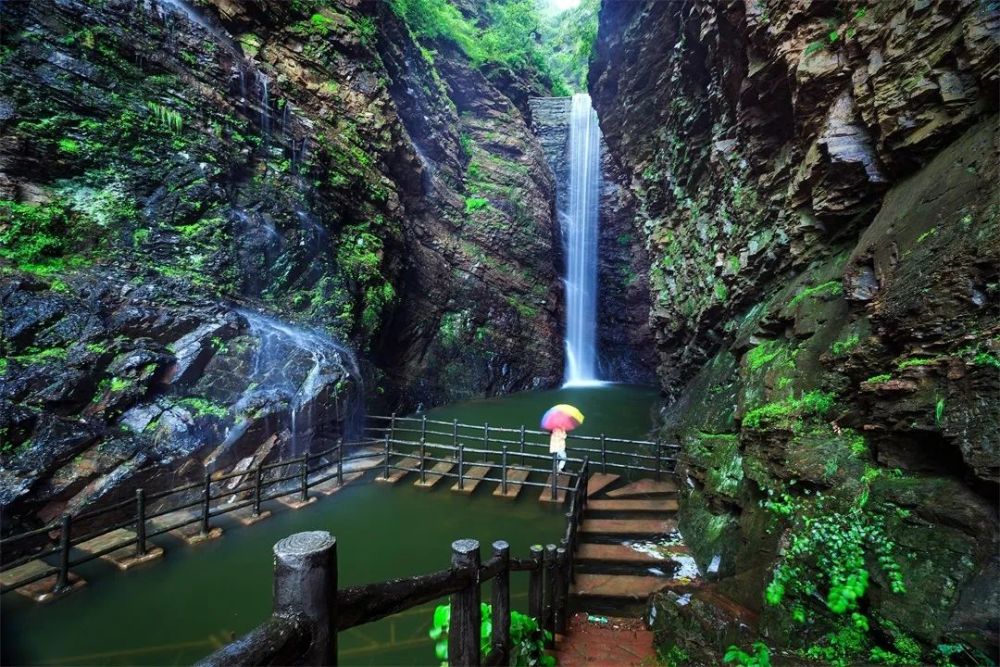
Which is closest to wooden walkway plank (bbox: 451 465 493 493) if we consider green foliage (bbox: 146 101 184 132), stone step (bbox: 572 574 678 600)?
stone step (bbox: 572 574 678 600)

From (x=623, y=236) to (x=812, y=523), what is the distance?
25.0 metres

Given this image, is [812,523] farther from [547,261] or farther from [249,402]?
[547,261]

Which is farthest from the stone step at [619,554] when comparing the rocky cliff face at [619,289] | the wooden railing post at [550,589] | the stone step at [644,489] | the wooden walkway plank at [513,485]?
the rocky cliff face at [619,289]

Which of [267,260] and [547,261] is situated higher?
[547,261]

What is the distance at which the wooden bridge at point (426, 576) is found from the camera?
76.6 inches

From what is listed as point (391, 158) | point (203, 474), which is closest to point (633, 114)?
point (391, 158)

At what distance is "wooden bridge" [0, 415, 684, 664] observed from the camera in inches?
76.6

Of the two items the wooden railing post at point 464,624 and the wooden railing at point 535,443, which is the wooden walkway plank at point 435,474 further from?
the wooden railing post at point 464,624

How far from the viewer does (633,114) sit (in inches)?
632

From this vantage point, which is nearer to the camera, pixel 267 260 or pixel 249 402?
pixel 249 402

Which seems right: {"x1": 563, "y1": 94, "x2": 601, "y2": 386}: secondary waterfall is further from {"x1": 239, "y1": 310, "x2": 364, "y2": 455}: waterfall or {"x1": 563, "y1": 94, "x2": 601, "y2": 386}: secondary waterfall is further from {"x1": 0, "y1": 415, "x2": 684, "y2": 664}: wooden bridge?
{"x1": 239, "y1": 310, "x2": 364, "y2": 455}: waterfall

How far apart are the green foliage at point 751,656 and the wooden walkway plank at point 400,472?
664 cm

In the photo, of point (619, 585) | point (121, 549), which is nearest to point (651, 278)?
point (619, 585)

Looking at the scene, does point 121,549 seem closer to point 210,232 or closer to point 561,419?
point 561,419
